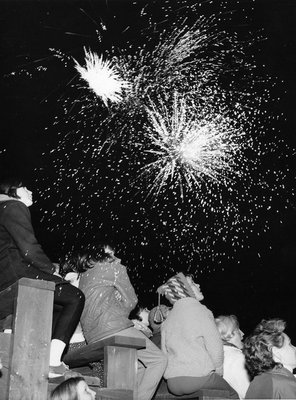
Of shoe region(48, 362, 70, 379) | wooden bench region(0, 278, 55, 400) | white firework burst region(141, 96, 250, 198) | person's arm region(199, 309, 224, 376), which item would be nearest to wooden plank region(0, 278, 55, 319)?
wooden bench region(0, 278, 55, 400)

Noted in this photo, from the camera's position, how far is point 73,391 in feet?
12.8

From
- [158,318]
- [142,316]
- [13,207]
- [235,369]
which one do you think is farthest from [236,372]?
[13,207]

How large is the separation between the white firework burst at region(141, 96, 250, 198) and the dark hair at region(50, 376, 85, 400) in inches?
202

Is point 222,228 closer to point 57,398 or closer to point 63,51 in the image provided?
point 63,51

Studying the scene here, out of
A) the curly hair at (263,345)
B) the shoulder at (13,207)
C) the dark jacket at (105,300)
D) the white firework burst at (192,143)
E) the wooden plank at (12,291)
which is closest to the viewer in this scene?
the wooden plank at (12,291)

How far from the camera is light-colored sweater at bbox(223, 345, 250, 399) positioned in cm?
532

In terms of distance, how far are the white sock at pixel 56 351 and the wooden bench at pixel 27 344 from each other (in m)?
0.34

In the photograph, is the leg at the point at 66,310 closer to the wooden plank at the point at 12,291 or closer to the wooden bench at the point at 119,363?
the wooden bench at the point at 119,363

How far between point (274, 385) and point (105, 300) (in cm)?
153

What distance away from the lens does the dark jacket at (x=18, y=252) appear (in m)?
4.57

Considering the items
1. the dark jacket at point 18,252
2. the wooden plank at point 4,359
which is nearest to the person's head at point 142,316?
the dark jacket at point 18,252

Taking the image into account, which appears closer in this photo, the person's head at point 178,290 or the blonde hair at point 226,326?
the person's head at point 178,290

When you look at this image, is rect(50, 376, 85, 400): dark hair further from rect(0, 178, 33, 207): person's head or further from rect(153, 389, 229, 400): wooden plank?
rect(0, 178, 33, 207): person's head

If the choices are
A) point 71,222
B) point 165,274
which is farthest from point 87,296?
point 165,274
